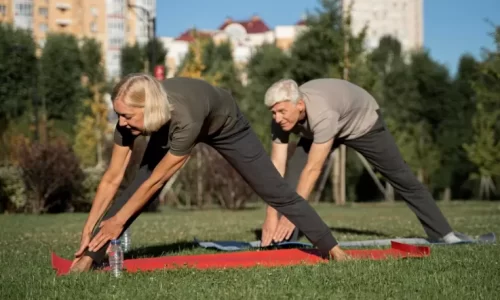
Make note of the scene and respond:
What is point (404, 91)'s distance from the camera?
47438 millimetres

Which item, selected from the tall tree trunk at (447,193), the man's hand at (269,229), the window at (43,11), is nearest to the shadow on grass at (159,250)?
the man's hand at (269,229)

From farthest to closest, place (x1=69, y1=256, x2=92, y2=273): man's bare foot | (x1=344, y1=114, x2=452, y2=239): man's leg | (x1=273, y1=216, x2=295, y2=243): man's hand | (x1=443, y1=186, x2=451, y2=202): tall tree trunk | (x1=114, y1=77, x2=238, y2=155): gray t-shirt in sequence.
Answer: (x1=443, y1=186, x2=451, y2=202): tall tree trunk < (x1=344, y1=114, x2=452, y2=239): man's leg < (x1=273, y1=216, x2=295, y2=243): man's hand < (x1=69, y1=256, x2=92, y2=273): man's bare foot < (x1=114, y1=77, x2=238, y2=155): gray t-shirt

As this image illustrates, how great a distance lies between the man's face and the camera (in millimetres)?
8727

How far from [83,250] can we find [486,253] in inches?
154

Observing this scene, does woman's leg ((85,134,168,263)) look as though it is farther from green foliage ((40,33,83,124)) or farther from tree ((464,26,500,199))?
green foliage ((40,33,83,124))

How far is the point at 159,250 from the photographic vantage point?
31.9 ft

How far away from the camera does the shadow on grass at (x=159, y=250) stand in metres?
9.09

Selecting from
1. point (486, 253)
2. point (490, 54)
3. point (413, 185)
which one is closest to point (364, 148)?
point (413, 185)

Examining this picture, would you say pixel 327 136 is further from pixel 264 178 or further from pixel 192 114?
pixel 192 114

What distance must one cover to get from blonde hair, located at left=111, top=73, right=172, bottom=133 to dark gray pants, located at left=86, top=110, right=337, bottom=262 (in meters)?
0.96

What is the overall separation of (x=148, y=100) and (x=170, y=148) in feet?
1.58

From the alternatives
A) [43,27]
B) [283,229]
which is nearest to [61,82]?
[43,27]

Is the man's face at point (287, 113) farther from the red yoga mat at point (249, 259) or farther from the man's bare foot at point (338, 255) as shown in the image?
the man's bare foot at point (338, 255)

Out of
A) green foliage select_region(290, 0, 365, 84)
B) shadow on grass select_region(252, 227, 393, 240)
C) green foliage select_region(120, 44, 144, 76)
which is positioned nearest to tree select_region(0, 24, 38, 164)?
green foliage select_region(120, 44, 144, 76)
